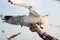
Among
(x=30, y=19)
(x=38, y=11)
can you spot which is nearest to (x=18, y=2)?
(x=30, y=19)

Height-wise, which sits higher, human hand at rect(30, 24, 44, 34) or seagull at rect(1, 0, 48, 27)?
seagull at rect(1, 0, 48, 27)

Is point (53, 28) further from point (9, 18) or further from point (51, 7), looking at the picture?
point (9, 18)

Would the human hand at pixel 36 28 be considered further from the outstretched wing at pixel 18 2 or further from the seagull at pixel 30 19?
the outstretched wing at pixel 18 2

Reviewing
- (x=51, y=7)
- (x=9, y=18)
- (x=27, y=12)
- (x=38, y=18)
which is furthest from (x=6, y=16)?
(x=51, y=7)

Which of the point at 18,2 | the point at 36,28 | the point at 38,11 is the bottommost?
the point at 36,28

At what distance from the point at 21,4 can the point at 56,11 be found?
1.49ft

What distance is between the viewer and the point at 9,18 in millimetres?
1735

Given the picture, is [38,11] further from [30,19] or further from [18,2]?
[18,2]

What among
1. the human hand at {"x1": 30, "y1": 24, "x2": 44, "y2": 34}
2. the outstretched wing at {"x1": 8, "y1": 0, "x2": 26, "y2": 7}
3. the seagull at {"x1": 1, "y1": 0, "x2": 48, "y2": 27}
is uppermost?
the outstretched wing at {"x1": 8, "y1": 0, "x2": 26, "y2": 7}

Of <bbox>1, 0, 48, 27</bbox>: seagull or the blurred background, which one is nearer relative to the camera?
<bbox>1, 0, 48, 27</bbox>: seagull

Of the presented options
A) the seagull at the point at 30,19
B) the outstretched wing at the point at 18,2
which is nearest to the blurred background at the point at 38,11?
the seagull at the point at 30,19

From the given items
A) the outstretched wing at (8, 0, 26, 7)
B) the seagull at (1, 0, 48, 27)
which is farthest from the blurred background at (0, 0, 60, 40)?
the outstretched wing at (8, 0, 26, 7)

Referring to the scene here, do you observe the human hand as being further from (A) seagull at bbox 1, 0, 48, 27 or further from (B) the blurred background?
(B) the blurred background

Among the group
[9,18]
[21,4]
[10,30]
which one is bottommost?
[10,30]
